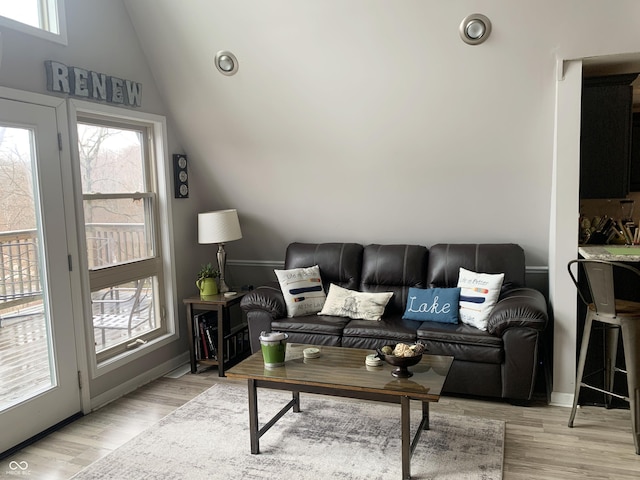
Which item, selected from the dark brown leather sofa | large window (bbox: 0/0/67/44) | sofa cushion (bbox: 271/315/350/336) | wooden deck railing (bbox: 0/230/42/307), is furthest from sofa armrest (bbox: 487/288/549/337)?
large window (bbox: 0/0/67/44)

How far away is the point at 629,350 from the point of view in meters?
2.85

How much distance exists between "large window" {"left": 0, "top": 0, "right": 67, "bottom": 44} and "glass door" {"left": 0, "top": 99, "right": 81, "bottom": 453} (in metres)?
0.44

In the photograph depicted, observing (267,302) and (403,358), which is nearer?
(403,358)

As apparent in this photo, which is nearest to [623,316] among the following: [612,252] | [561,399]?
[612,252]

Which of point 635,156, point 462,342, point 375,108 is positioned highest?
point 375,108

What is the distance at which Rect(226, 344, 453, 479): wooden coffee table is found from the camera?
2.56m

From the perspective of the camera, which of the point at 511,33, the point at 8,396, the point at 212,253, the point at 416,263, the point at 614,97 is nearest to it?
the point at 8,396

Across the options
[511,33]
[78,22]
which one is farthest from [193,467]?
[511,33]

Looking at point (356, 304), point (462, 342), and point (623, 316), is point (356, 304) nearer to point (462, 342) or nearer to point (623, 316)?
point (462, 342)

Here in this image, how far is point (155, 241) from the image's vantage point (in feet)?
13.8

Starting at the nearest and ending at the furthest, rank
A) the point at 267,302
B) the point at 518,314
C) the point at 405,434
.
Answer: the point at 405,434
the point at 518,314
the point at 267,302

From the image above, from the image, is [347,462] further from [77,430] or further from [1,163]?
[1,163]

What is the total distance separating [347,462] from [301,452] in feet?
0.91

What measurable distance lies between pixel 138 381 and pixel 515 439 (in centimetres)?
269
